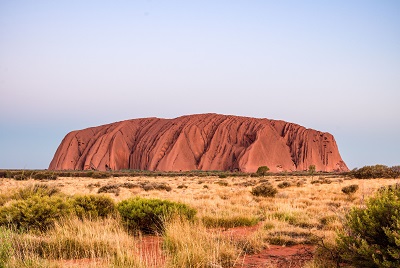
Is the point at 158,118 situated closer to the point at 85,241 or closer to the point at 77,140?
the point at 77,140

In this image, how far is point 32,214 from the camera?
9516mm

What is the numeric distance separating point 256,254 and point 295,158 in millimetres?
94289

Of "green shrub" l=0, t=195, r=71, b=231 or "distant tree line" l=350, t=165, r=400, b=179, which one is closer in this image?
"green shrub" l=0, t=195, r=71, b=231

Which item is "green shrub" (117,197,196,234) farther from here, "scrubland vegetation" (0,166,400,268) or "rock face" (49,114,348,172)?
"rock face" (49,114,348,172)

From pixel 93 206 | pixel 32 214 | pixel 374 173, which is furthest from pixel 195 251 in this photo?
pixel 374 173

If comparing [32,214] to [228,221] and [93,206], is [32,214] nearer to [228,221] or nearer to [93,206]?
[93,206]

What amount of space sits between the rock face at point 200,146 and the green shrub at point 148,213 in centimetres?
7604

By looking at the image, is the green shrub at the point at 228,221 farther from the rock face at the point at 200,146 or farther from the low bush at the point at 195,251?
the rock face at the point at 200,146

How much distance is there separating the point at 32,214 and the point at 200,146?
87409 mm

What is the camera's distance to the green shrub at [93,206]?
35.7 feet

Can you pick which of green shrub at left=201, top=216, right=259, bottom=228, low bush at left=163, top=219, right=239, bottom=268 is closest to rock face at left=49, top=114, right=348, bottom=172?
green shrub at left=201, top=216, right=259, bottom=228

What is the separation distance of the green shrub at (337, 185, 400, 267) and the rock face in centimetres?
8074

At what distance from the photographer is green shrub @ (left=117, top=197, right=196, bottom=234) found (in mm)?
10070

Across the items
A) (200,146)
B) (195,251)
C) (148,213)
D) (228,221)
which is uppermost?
(200,146)
